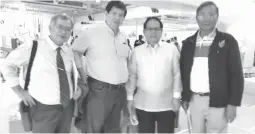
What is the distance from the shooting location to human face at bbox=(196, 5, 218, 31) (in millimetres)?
1721

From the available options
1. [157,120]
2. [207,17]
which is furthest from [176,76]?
[207,17]

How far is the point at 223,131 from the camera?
6.06 feet

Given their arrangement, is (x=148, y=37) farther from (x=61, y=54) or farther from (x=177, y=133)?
(x=177, y=133)

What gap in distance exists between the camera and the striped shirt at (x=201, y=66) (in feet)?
5.83

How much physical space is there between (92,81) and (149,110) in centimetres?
57

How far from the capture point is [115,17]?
6.32ft

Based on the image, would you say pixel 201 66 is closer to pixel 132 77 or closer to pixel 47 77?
pixel 132 77

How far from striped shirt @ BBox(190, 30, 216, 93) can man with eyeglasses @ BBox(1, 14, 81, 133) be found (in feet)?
3.35

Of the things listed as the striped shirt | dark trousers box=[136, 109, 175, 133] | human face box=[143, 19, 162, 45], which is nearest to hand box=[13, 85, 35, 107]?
dark trousers box=[136, 109, 175, 133]

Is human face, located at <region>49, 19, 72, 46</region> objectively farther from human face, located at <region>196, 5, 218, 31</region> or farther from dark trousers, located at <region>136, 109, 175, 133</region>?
human face, located at <region>196, 5, 218, 31</region>

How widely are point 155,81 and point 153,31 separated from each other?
1.41 ft

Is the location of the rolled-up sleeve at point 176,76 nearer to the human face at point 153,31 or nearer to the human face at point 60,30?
the human face at point 153,31

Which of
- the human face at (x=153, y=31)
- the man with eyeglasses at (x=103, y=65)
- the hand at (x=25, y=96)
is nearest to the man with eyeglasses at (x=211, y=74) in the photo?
the human face at (x=153, y=31)

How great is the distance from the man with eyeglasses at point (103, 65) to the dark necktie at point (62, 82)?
0.23 meters
